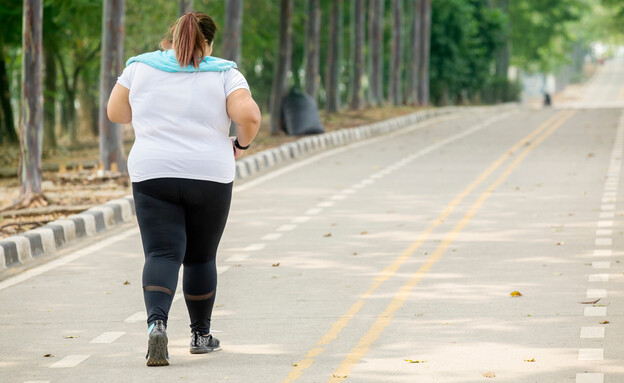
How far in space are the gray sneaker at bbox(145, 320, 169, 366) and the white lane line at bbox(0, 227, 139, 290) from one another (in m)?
3.40

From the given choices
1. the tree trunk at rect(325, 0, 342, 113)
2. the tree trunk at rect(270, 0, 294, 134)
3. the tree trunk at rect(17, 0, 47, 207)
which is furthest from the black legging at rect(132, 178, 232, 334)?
the tree trunk at rect(325, 0, 342, 113)

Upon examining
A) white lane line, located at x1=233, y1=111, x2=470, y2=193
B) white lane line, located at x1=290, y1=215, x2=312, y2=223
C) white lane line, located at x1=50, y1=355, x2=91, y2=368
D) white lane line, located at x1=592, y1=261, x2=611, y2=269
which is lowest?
white lane line, located at x1=233, y1=111, x2=470, y2=193

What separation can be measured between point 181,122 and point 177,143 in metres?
0.10

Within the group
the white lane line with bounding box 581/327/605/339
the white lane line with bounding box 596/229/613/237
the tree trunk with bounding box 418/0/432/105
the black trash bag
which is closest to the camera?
the white lane line with bounding box 581/327/605/339

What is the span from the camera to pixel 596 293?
922cm

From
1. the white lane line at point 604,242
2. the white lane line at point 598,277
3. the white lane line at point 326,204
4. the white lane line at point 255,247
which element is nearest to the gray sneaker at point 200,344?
the white lane line at point 598,277

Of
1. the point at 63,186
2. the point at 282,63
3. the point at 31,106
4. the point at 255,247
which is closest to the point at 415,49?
the point at 282,63

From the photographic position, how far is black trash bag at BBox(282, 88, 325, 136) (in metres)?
29.3

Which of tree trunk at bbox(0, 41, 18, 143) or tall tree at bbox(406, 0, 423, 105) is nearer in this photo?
tree trunk at bbox(0, 41, 18, 143)

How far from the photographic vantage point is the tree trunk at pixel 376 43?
144 feet

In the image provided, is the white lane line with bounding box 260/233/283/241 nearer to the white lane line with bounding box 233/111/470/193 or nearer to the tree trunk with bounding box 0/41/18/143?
the white lane line with bounding box 233/111/470/193

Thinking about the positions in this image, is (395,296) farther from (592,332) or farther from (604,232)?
(604,232)

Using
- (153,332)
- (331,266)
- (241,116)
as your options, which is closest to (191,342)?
(153,332)

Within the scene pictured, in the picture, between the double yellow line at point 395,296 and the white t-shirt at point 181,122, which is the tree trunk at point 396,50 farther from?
the white t-shirt at point 181,122
